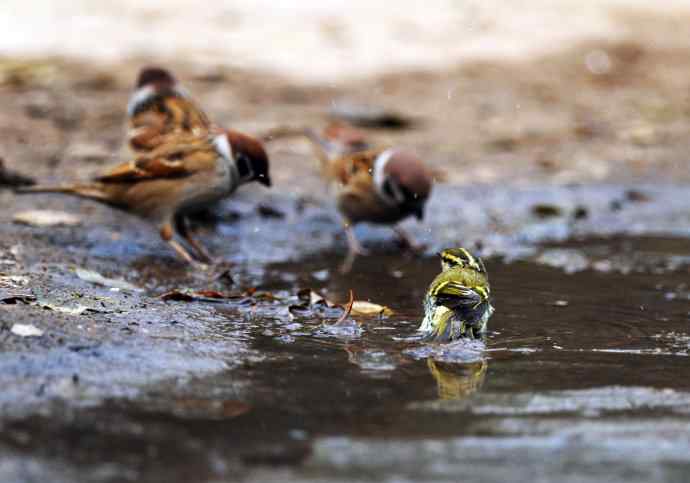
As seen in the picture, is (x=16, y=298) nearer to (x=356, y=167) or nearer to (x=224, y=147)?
(x=224, y=147)

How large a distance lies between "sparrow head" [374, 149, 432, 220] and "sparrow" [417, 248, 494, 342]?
2.39 m

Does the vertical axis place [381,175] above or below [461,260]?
above

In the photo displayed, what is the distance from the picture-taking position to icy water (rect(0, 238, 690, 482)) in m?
3.00

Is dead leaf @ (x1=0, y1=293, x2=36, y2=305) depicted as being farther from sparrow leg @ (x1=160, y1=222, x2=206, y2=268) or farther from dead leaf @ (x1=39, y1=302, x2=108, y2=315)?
sparrow leg @ (x1=160, y1=222, x2=206, y2=268)

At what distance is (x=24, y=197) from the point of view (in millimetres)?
7676

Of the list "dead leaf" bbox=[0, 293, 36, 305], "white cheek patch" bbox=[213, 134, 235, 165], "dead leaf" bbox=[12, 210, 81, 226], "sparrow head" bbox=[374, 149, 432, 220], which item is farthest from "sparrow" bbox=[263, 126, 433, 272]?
"dead leaf" bbox=[0, 293, 36, 305]

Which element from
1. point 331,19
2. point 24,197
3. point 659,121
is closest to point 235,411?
point 24,197

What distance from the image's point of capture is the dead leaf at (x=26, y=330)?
416cm

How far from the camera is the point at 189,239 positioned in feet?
24.1

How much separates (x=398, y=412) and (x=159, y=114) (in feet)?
16.6

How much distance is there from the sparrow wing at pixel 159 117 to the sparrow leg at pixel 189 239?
0.56 meters

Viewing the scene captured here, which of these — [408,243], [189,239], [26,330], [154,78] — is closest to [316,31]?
[154,78]

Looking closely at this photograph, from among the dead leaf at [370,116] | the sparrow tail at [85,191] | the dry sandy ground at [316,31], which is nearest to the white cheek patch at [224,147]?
Answer: the sparrow tail at [85,191]

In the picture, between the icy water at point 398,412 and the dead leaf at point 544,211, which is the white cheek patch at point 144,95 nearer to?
the dead leaf at point 544,211
